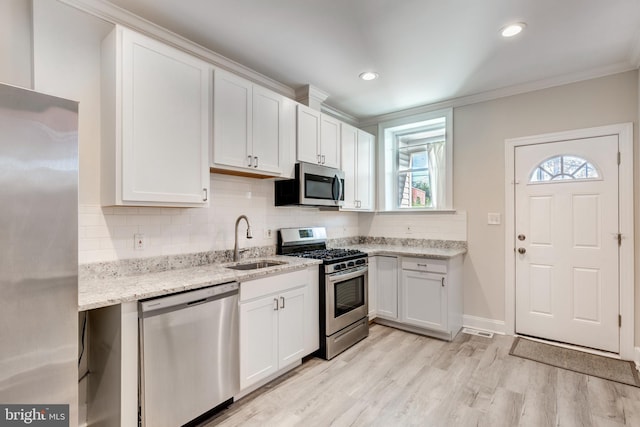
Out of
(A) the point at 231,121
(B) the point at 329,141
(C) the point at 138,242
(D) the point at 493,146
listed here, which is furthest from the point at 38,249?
(D) the point at 493,146

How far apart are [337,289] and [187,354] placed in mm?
1471

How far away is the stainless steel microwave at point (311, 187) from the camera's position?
3031mm

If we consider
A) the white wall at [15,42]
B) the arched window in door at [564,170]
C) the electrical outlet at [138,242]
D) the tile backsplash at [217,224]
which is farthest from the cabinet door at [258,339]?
the arched window in door at [564,170]

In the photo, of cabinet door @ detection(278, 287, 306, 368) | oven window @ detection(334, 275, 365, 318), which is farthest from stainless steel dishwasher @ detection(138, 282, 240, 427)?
oven window @ detection(334, 275, 365, 318)

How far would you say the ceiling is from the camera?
2049 millimetres

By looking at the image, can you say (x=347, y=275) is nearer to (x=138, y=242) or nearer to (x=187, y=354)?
(x=187, y=354)

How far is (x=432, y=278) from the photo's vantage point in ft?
10.8

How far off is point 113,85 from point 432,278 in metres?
3.16

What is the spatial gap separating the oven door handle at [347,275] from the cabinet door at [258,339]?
0.64 m

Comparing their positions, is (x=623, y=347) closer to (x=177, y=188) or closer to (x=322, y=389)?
(x=322, y=389)

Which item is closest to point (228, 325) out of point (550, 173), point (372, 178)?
point (372, 178)

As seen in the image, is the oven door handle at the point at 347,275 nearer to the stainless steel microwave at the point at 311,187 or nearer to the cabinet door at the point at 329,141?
the stainless steel microwave at the point at 311,187

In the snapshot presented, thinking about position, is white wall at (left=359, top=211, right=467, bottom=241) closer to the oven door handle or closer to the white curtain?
the white curtain

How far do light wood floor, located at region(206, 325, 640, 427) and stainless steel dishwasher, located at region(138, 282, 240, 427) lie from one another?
0.84 ft
